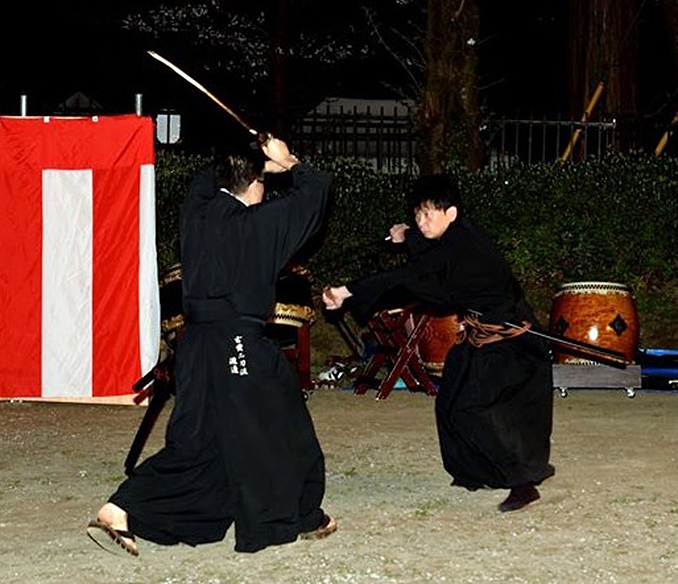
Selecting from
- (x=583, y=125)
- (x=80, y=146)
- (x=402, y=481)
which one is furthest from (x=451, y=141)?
(x=402, y=481)

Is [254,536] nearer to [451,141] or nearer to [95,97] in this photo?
[451,141]

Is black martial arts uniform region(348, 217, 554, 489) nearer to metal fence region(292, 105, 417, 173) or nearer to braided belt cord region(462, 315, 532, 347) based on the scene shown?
braided belt cord region(462, 315, 532, 347)

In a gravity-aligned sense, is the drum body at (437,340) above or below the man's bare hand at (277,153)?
below

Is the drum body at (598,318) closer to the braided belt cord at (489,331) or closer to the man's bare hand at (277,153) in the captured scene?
the braided belt cord at (489,331)

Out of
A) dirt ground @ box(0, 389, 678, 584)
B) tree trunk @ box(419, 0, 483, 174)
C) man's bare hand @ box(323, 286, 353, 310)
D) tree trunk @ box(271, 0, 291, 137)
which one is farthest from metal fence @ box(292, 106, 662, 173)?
tree trunk @ box(271, 0, 291, 137)

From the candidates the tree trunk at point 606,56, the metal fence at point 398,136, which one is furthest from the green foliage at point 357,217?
the tree trunk at point 606,56

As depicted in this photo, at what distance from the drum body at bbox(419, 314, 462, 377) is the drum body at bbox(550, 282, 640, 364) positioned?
0.88 metres

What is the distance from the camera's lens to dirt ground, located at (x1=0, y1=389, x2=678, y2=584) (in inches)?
235

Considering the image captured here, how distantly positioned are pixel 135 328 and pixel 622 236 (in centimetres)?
496

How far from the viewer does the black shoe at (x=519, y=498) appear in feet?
23.3

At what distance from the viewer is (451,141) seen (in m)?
14.3

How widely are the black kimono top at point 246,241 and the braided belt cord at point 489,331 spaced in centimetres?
151

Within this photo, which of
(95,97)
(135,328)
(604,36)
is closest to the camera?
(135,328)

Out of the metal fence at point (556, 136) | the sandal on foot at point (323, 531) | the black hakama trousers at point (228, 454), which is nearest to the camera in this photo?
the black hakama trousers at point (228, 454)
